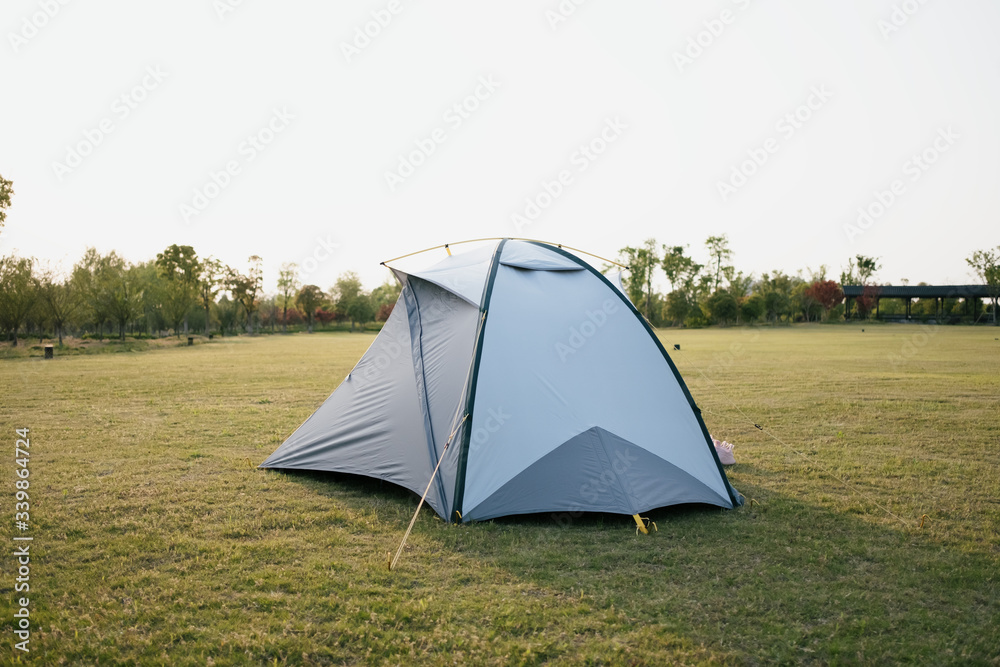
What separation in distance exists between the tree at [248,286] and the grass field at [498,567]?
60.5 metres

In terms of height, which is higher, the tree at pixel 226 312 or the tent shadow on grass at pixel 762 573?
the tree at pixel 226 312

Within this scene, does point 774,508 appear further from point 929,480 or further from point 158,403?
point 158,403

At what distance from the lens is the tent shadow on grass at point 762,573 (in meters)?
3.53

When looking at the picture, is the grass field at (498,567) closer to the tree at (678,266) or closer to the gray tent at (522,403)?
the gray tent at (522,403)

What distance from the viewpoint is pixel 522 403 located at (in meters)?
5.48

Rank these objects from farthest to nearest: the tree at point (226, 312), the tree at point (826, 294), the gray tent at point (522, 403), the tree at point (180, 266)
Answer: the tree at point (826, 294)
the tree at point (226, 312)
the tree at point (180, 266)
the gray tent at point (522, 403)

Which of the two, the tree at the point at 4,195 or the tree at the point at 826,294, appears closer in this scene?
the tree at the point at 4,195

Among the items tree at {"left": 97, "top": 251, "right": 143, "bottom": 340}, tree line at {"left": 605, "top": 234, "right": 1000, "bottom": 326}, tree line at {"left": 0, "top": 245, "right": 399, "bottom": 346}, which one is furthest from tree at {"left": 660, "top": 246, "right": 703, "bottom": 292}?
tree at {"left": 97, "top": 251, "right": 143, "bottom": 340}

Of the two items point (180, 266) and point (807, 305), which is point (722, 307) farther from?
point (180, 266)

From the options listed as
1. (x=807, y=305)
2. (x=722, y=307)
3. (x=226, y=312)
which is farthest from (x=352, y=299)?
(x=807, y=305)

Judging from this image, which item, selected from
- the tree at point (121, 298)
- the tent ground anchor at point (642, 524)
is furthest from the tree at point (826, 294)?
the tent ground anchor at point (642, 524)

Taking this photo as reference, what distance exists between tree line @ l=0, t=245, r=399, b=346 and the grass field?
2977 centimetres

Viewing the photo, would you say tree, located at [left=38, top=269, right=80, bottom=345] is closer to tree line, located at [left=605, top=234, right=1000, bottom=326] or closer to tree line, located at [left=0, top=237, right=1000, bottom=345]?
tree line, located at [left=0, top=237, right=1000, bottom=345]

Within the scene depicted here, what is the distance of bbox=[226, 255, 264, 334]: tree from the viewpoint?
64.6m
